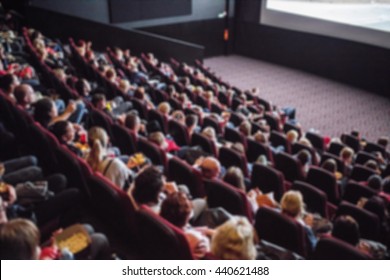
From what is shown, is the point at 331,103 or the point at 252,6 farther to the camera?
the point at 252,6

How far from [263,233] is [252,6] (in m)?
11.0

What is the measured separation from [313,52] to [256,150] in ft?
24.3

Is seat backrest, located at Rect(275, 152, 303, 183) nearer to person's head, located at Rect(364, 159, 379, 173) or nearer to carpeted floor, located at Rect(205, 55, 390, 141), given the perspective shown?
person's head, located at Rect(364, 159, 379, 173)

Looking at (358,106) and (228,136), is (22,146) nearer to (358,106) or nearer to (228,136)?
(228,136)

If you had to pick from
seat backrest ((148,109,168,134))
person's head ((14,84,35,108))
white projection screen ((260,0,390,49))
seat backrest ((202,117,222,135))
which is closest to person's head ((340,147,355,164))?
seat backrest ((202,117,222,135))

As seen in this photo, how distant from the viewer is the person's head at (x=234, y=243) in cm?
214

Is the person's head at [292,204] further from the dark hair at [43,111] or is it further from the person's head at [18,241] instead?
the dark hair at [43,111]

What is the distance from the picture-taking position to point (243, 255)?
2.13 metres

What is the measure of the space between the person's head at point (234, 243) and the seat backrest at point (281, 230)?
67 cm

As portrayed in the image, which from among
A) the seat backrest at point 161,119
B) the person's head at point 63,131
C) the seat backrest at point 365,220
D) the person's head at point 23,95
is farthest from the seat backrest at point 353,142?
the person's head at point 23,95

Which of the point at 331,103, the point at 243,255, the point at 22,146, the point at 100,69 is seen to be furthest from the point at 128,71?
the point at 243,255

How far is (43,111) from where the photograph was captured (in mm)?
3969

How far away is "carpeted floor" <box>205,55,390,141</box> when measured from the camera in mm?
8297

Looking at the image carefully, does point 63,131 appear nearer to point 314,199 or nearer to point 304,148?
point 314,199
